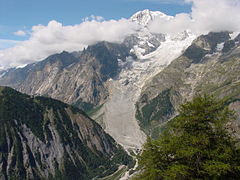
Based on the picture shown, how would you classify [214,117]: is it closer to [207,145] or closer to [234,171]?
[207,145]

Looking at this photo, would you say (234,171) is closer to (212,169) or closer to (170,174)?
(212,169)

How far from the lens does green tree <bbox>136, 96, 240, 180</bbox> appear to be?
3322 cm

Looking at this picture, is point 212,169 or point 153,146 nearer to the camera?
point 212,169

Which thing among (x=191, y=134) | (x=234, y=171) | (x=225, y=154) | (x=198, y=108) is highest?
(x=198, y=108)

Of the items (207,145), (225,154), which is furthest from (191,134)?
(225,154)

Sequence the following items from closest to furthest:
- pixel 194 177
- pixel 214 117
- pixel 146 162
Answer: pixel 194 177, pixel 214 117, pixel 146 162

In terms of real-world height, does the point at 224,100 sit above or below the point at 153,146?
above

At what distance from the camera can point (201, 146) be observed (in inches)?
1347

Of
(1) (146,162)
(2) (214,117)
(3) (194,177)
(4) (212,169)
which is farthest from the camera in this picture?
(1) (146,162)

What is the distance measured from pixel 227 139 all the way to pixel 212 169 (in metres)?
5.39

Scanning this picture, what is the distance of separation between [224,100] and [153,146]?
11676 mm

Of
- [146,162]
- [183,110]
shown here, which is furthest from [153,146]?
[183,110]

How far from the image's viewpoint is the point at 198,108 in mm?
36688

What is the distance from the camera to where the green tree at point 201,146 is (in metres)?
33.2
